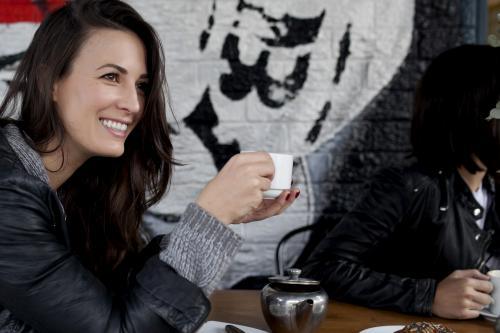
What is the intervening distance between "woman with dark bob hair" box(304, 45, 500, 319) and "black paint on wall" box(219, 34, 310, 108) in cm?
60

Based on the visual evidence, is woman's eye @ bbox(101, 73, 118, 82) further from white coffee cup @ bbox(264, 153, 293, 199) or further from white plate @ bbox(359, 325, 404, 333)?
white plate @ bbox(359, 325, 404, 333)

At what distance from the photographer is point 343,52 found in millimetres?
2410

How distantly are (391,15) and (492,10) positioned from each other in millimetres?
472

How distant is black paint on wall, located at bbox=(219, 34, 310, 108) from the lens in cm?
235

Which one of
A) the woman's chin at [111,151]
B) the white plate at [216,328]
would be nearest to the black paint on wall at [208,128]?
the woman's chin at [111,151]

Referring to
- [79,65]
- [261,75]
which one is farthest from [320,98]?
[79,65]

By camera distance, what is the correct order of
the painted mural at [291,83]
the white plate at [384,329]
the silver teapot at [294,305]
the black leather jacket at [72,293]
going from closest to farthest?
the black leather jacket at [72,293]
the silver teapot at [294,305]
the white plate at [384,329]
the painted mural at [291,83]

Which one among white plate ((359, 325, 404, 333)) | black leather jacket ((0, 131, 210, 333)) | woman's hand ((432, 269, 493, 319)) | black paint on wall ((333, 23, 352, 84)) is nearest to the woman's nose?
black leather jacket ((0, 131, 210, 333))

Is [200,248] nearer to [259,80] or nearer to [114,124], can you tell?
[114,124]

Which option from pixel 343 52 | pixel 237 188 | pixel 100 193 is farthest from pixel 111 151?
pixel 343 52

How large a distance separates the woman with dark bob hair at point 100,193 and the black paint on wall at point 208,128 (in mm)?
771

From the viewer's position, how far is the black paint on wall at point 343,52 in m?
2.41

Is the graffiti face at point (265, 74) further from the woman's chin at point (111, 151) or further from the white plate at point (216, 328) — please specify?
the white plate at point (216, 328)

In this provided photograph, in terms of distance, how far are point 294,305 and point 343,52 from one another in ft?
4.94
